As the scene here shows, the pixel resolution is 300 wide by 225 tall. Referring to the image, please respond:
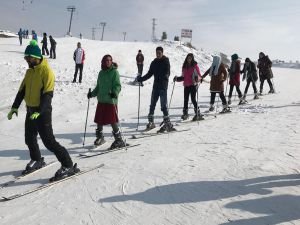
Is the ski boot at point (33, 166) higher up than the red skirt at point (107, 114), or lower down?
lower down

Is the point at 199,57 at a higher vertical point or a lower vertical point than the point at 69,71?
higher

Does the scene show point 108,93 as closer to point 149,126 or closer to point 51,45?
point 149,126

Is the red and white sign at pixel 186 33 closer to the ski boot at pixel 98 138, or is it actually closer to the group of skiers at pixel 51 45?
the group of skiers at pixel 51 45

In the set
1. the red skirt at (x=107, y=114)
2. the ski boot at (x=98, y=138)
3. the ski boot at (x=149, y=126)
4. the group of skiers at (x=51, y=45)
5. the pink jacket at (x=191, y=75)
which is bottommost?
the ski boot at (x=98, y=138)

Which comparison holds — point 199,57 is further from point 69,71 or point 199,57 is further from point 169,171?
point 169,171

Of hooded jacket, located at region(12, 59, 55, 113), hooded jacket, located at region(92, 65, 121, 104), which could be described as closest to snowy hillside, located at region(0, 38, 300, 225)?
hooded jacket, located at region(92, 65, 121, 104)

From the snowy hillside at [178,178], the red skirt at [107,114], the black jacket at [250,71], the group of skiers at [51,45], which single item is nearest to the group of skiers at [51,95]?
the red skirt at [107,114]

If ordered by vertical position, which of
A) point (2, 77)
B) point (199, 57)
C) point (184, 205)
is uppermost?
point (199, 57)

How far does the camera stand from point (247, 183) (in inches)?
232

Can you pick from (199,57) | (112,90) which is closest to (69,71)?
(112,90)

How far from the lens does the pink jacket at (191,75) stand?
11117mm

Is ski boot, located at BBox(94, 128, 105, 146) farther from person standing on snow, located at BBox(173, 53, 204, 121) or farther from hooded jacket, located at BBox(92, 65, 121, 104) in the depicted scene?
person standing on snow, located at BBox(173, 53, 204, 121)

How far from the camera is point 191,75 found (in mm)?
11172

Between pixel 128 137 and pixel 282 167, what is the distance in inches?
166
